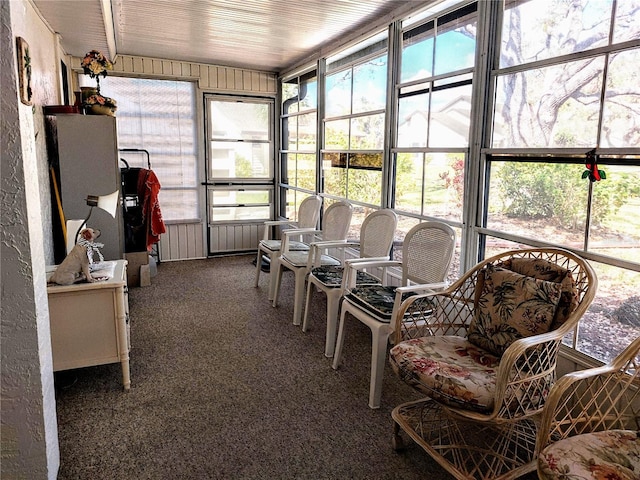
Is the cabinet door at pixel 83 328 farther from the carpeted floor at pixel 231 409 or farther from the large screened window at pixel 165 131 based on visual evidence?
the large screened window at pixel 165 131

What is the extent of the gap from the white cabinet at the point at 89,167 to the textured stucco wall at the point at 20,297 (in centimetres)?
219

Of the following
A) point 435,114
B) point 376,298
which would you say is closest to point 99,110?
point 435,114

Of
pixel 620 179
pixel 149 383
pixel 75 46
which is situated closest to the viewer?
pixel 620 179

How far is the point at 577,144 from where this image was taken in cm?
217

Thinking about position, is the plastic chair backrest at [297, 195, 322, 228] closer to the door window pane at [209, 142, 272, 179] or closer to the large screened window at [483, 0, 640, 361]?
the door window pane at [209, 142, 272, 179]

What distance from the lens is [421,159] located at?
3322mm

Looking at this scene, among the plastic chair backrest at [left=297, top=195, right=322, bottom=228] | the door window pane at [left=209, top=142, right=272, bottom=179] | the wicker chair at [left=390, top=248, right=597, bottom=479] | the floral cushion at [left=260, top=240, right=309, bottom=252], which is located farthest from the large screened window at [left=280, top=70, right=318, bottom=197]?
the wicker chair at [left=390, top=248, right=597, bottom=479]

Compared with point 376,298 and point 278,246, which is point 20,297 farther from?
point 278,246

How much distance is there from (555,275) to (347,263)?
1.29 metres

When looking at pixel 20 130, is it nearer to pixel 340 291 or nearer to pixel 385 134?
pixel 340 291

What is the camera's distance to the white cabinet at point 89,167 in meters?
3.74

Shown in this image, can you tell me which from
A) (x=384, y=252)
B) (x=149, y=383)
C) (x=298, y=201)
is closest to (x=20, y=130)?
(x=149, y=383)

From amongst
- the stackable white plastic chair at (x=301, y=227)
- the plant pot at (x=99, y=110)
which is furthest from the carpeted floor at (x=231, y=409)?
the plant pot at (x=99, y=110)

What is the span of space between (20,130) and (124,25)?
2.98 m
